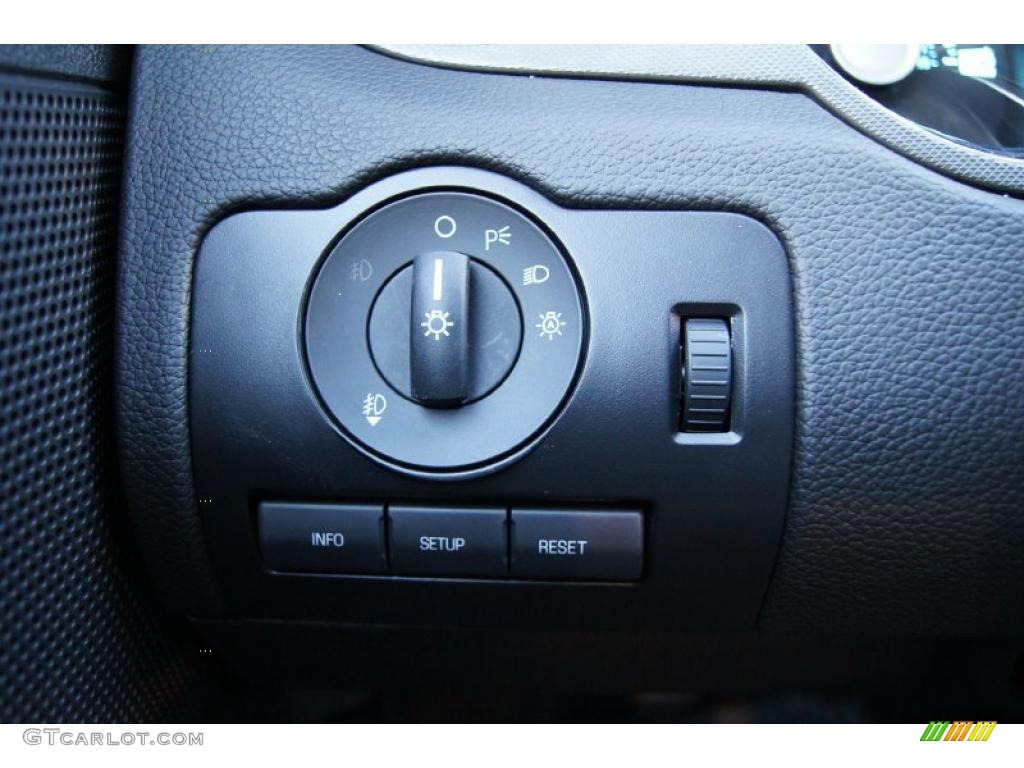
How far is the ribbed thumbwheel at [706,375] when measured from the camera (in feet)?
1.86

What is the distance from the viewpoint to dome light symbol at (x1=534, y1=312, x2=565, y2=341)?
0.58m

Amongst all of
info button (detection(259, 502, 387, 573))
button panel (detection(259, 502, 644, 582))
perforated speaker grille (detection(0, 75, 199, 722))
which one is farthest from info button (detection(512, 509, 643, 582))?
perforated speaker grille (detection(0, 75, 199, 722))

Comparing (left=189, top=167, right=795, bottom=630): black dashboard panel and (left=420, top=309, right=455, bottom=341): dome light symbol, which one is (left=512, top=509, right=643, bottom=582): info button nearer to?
(left=189, top=167, right=795, bottom=630): black dashboard panel

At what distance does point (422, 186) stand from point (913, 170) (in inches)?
13.6

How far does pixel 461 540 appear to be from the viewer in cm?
60

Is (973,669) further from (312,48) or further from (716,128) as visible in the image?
(312,48)

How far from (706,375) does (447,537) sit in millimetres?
215

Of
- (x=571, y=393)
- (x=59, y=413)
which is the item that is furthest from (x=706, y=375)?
(x=59, y=413)

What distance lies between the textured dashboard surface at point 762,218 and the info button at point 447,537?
0.52 feet

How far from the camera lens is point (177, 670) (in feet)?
2.41

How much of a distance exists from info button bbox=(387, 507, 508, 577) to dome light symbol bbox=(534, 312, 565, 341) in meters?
0.13
